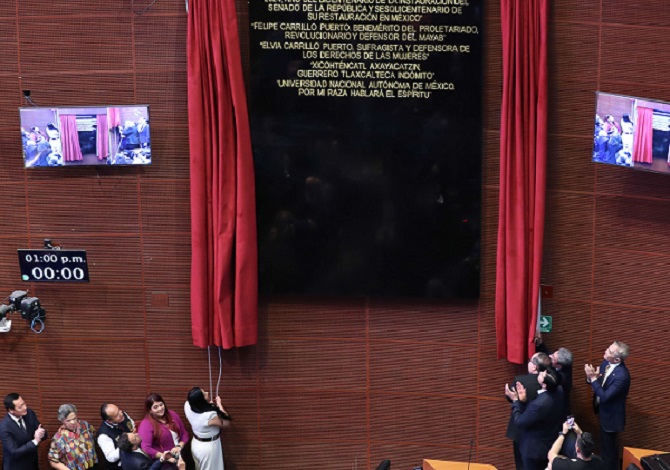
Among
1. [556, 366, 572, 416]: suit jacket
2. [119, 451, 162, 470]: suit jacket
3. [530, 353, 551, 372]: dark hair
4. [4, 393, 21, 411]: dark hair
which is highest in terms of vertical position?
[530, 353, 551, 372]: dark hair

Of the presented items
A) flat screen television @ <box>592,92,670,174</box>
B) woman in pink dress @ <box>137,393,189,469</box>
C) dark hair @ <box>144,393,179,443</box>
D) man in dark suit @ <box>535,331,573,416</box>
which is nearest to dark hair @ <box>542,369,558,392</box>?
man in dark suit @ <box>535,331,573,416</box>

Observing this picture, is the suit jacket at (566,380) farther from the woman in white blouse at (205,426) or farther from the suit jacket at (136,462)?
the suit jacket at (136,462)

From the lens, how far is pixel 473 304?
10039mm

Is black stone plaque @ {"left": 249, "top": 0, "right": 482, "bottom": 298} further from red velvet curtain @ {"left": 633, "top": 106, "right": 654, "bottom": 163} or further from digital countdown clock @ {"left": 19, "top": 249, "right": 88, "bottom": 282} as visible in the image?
digital countdown clock @ {"left": 19, "top": 249, "right": 88, "bottom": 282}

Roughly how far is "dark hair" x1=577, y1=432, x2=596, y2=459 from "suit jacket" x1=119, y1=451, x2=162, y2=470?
388 cm

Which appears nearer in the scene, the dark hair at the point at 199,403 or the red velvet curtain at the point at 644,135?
the red velvet curtain at the point at 644,135

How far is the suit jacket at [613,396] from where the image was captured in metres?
9.38

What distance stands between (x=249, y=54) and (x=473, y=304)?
11.0 feet

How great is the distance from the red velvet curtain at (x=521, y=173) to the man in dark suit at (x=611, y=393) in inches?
28.5

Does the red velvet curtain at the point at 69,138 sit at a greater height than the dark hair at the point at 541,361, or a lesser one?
greater

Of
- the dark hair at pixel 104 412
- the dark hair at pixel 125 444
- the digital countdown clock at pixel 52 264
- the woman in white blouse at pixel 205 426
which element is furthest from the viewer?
the digital countdown clock at pixel 52 264

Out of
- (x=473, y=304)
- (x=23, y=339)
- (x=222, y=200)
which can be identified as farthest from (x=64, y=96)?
(x=473, y=304)

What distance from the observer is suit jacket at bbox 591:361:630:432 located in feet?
30.8

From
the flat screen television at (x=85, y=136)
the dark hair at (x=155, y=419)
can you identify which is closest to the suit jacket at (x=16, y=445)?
the dark hair at (x=155, y=419)
